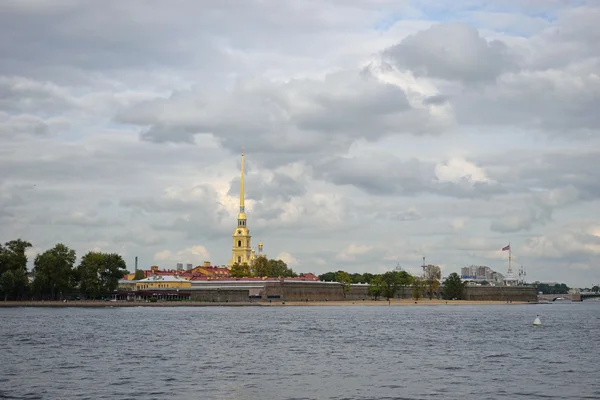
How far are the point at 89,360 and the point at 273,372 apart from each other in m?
12.9

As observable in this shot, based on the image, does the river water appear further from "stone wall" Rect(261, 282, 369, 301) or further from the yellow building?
the yellow building

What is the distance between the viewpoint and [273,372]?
42.9m

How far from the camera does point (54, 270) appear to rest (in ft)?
482

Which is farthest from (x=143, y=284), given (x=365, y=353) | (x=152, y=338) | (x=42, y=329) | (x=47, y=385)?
(x=47, y=385)

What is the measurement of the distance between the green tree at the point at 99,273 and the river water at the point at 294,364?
78.2 metres

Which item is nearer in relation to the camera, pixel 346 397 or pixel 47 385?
pixel 346 397

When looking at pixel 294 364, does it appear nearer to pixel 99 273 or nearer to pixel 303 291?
pixel 99 273

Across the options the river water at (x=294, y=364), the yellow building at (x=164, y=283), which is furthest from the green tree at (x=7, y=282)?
the river water at (x=294, y=364)

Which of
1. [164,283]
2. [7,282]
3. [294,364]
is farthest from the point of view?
[164,283]

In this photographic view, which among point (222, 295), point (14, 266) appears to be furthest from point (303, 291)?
point (14, 266)

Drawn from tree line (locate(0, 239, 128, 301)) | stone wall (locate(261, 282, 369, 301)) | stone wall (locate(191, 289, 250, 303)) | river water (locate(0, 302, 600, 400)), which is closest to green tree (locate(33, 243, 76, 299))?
tree line (locate(0, 239, 128, 301))

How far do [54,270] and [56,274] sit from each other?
2.70 ft

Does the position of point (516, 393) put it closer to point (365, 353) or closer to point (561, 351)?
point (365, 353)

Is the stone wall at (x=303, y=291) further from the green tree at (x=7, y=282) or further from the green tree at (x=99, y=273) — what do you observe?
the green tree at (x=7, y=282)
